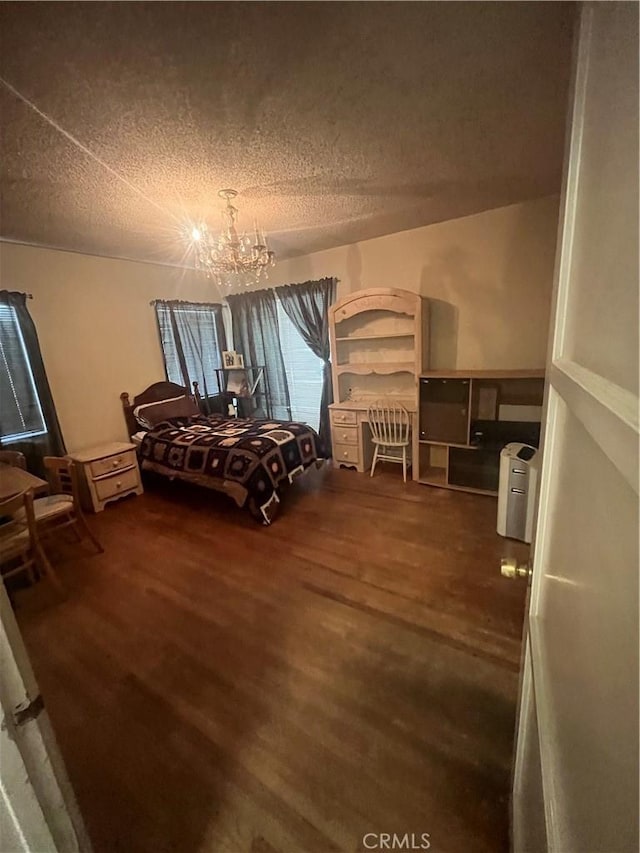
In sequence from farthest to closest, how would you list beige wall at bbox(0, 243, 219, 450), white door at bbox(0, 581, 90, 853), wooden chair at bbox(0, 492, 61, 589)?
beige wall at bbox(0, 243, 219, 450), wooden chair at bbox(0, 492, 61, 589), white door at bbox(0, 581, 90, 853)

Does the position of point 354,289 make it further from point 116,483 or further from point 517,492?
point 116,483

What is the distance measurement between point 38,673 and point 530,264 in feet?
14.2

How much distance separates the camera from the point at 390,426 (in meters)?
3.63

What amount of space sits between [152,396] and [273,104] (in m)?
3.37

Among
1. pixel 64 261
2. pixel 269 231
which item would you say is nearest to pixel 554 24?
pixel 269 231

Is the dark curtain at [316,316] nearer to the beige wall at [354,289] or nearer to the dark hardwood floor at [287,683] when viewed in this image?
the beige wall at [354,289]

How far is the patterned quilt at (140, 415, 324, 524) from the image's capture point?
287cm

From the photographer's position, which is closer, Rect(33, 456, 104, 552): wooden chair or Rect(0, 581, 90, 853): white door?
Rect(0, 581, 90, 853): white door

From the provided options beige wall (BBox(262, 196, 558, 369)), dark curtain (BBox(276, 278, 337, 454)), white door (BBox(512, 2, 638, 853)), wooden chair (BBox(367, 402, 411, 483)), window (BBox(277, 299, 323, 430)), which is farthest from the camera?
window (BBox(277, 299, 323, 430))

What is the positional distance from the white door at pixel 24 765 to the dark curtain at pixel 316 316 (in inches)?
143

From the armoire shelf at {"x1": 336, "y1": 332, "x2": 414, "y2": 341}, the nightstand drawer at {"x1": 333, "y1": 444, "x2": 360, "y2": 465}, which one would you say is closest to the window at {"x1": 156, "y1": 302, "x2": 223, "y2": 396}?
the armoire shelf at {"x1": 336, "y1": 332, "x2": 414, "y2": 341}

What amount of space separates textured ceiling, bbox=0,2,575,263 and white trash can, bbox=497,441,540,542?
183cm

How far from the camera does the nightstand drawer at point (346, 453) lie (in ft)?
12.7
